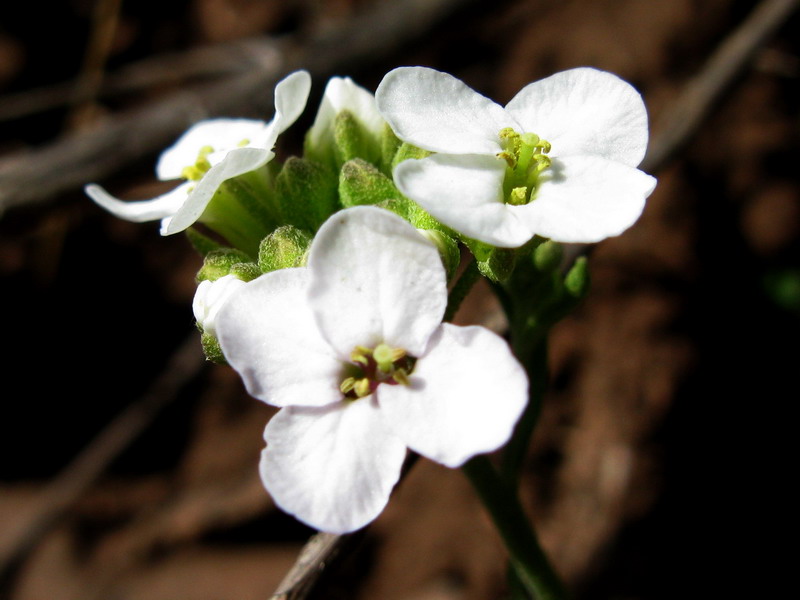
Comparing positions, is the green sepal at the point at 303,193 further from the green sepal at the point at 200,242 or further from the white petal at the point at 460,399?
the white petal at the point at 460,399

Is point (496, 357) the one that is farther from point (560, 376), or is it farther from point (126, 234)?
point (126, 234)

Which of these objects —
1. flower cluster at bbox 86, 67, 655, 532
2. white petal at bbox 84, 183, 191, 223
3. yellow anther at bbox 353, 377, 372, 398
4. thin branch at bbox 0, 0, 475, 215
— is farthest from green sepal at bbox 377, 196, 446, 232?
thin branch at bbox 0, 0, 475, 215

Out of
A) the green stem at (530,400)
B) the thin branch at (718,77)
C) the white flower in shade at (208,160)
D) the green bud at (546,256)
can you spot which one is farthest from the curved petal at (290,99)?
the thin branch at (718,77)

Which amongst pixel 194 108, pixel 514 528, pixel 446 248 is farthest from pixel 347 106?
pixel 194 108

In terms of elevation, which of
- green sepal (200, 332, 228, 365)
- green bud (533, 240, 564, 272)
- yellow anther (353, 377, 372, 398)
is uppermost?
green sepal (200, 332, 228, 365)

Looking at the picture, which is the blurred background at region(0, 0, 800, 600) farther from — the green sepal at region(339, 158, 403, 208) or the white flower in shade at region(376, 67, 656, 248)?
the green sepal at region(339, 158, 403, 208)

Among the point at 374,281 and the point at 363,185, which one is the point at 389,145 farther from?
the point at 374,281
